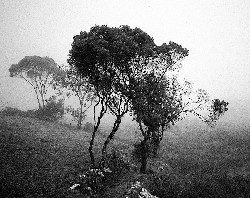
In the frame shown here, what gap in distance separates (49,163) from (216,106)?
16.2 m

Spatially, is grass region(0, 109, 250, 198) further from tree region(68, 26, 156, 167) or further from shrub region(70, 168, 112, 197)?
tree region(68, 26, 156, 167)

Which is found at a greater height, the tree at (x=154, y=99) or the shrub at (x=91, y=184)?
the tree at (x=154, y=99)

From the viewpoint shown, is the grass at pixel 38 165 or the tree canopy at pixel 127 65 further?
the tree canopy at pixel 127 65

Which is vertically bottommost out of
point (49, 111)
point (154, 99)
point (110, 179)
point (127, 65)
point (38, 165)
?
point (38, 165)

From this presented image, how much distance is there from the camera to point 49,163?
58.4 feet

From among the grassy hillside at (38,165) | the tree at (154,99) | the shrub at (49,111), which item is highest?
the tree at (154,99)

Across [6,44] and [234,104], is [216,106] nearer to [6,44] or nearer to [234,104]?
[234,104]

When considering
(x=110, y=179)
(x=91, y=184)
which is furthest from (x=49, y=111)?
(x=91, y=184)

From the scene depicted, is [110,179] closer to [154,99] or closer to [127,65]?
[154,99]

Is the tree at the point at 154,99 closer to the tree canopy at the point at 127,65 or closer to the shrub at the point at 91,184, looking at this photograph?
the tree canopy at the point at 127,65

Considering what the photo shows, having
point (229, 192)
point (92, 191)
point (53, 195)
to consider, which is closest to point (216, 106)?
point (229, 192)

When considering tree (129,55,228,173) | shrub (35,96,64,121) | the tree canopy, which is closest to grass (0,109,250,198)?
tree (129,55,228,173)

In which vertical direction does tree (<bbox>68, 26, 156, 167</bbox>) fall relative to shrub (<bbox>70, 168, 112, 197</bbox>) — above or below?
above

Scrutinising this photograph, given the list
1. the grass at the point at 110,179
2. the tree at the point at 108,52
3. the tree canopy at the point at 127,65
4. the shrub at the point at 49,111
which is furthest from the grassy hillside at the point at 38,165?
the shrub at the point at 49,111
